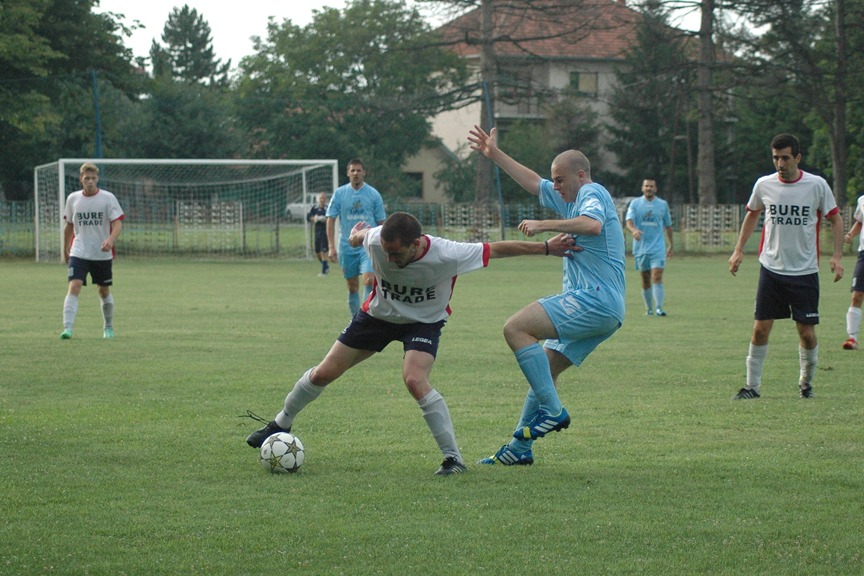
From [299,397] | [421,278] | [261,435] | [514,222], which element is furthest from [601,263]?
[514,222]

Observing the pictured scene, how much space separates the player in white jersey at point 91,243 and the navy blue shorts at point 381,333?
24.8 ft

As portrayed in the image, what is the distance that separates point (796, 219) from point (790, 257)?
301mm

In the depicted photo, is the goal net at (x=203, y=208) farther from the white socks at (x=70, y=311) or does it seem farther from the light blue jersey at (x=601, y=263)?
the light blue jersey at (x=601, y=263)

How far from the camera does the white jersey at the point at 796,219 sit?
901 cm

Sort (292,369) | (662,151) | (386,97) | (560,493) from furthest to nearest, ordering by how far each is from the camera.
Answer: (662,151), (386,97), (292,369), (560,493)

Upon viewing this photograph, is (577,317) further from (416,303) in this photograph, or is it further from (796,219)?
(796,219)

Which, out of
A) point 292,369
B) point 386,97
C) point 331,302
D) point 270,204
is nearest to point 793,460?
point 292,369

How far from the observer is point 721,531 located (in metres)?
5.02

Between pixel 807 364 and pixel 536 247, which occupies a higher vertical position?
pixel 536 247

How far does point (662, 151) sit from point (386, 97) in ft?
Result: 57.6

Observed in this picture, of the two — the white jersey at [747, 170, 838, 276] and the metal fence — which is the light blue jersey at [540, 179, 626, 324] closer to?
the white jersey at [747, 170, 838, 276]

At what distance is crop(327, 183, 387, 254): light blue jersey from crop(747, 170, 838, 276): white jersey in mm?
7068

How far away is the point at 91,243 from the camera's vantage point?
44.2 feet

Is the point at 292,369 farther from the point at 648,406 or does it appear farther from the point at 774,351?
the point at 774,351
